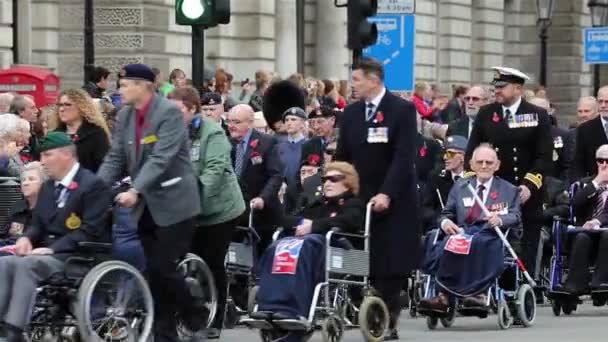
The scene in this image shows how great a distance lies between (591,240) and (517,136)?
5.35 ft

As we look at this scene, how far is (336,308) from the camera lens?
14.6 metres

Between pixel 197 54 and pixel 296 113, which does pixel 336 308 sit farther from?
pixel 296 113

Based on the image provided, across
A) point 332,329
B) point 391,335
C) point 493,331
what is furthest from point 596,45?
point 332,329

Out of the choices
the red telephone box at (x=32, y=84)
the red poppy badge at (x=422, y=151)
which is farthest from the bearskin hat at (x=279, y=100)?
the red telephone box at (x=32, y=84)

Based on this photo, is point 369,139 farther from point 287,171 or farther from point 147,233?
point 287,171

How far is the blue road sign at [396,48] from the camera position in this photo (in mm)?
20781

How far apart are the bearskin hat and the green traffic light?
9.88 feet

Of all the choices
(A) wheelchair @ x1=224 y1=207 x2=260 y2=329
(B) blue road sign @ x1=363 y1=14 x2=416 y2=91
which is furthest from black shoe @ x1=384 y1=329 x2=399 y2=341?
(B) blue road sign @ x1=363 y1=14 x2=416 y2=91

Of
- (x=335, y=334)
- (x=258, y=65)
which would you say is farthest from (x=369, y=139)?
(x=258, y=65)

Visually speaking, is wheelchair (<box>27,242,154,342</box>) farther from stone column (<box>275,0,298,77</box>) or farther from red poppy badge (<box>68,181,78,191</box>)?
stone column (<box>275,0,298,77</box>)

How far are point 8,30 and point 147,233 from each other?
1397 cm

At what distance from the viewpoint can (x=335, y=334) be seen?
14578mm

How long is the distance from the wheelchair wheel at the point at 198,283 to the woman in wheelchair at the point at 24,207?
3.66 feet

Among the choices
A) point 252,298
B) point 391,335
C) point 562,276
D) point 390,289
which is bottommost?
point 391,335
